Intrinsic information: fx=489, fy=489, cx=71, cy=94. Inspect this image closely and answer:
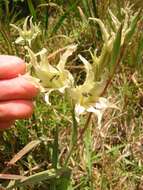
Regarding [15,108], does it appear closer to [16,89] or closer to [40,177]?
[16,89]

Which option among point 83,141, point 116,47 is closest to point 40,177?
point 83,141

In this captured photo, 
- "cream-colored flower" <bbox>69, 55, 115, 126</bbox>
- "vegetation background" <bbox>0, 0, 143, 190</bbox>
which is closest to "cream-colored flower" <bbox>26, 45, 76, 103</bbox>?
"cream-colored flower" <bbox>69, 55, 115, 126</bbox>

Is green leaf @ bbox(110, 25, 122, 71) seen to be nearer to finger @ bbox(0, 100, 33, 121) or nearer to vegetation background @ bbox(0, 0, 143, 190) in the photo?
finger @ bbox(0, 100, 33, 121)

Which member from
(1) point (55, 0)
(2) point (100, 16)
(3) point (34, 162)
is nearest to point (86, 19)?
(2) point (100, 16)

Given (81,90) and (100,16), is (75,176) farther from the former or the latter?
(100,16)

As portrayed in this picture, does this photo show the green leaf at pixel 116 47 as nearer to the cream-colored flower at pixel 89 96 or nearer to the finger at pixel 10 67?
the cream-colored flower at pixel 89 96

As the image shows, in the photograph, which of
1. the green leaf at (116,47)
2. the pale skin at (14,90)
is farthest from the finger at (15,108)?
the green leaf at (116,47)

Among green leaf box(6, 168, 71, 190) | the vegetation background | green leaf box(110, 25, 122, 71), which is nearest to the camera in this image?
green leaf box(110, 25, 122, 71)
